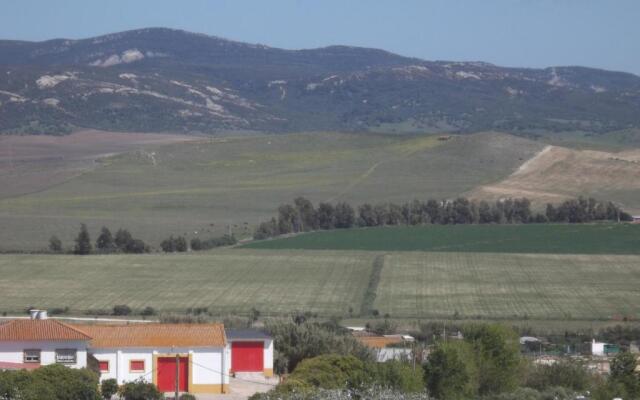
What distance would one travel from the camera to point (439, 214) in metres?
86.8

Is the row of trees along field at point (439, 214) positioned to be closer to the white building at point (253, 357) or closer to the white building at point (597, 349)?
the white building at point (597, 349)

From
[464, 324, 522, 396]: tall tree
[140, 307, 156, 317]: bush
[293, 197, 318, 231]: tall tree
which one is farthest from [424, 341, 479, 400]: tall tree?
[293, 197, 318, 231]: tall tree

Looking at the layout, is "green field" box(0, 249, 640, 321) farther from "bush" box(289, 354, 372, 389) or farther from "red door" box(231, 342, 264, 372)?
"bush" box(289, 354, 372, 389)

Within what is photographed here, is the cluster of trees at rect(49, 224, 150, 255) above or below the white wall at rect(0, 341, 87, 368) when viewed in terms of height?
below

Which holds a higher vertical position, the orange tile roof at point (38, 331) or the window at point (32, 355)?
the orange tile roof at point (38, 331)

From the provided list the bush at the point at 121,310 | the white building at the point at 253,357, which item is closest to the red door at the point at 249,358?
the white building at the point at 253,357

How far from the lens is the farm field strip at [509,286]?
52.4 m

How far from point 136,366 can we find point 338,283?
85.8 ft

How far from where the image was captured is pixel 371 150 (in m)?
133

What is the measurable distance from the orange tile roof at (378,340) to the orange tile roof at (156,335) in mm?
5540

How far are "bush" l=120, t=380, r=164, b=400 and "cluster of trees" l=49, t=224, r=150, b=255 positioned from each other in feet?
134

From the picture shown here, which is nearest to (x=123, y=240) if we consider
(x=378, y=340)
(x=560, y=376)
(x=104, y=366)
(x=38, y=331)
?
(x=378, y=340)

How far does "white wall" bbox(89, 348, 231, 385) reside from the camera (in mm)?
34438

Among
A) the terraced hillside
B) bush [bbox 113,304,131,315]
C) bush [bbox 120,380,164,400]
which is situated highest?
the terraced hillside
